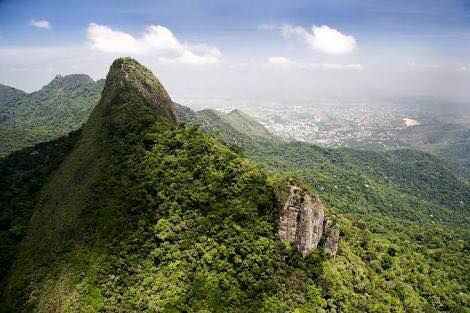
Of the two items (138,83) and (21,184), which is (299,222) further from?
(21,184)

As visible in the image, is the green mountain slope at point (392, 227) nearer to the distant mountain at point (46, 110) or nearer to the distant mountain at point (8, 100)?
the distant mountain at point (46, 110)

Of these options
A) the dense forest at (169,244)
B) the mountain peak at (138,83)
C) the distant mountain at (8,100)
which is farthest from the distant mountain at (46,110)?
the dense forest at (169,244)

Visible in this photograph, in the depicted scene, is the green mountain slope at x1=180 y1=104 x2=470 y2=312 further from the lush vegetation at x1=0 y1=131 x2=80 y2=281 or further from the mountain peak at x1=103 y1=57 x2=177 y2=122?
the lush vegetation at x1=0 y1=131 x2=80 y2=281

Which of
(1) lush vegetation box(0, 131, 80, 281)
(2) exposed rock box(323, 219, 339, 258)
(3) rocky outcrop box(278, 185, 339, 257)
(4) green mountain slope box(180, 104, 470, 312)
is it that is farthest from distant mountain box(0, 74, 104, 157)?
(2) exposed rock box(323, 219, 339, 258)

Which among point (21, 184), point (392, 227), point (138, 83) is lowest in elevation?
point (392, 227)

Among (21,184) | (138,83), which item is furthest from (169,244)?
(138,83)

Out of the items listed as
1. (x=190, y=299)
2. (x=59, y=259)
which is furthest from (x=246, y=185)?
(x=59, y=259)
